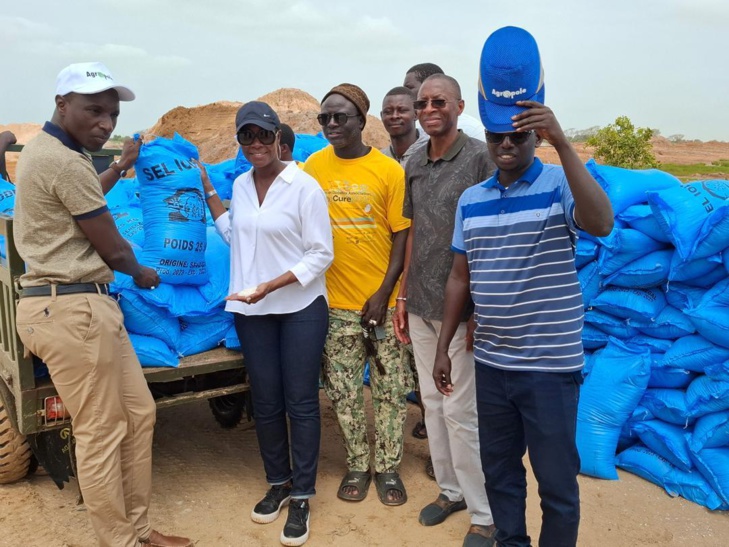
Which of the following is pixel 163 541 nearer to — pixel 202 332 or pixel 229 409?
pixel 202 332

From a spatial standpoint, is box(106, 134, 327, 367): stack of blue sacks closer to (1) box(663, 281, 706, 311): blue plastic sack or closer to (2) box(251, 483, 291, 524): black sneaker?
(2) box(251, 483, 291, 524): black sneaker

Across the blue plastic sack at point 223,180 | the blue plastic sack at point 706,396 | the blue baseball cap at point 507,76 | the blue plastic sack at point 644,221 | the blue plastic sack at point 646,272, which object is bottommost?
the blue plastic sack at point 706,396

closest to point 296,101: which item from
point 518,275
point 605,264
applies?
point 605,264

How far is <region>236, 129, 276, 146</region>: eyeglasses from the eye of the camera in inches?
119

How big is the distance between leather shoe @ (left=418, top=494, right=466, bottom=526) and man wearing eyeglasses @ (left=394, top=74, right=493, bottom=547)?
0.58 ft

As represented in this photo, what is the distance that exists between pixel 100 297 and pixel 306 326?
0.93m

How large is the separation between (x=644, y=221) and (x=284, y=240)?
2.05 m

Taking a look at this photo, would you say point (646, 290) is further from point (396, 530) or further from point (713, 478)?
point (396, 530)

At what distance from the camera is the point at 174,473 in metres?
3.79

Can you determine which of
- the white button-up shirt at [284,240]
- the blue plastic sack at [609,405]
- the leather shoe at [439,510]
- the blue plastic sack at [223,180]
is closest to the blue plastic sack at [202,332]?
the white button-up shirt at [284,240]

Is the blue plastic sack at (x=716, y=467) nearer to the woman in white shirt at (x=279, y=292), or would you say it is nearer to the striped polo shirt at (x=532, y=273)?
the striped polo shirt at (x=532, y=273)

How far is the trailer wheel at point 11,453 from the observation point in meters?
3.33

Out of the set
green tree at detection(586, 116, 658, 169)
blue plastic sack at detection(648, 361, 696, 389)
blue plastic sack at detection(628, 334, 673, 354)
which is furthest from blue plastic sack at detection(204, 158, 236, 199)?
green tree at detection(586, 116, 658, 169)

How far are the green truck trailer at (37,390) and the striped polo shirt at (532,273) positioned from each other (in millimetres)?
1566
